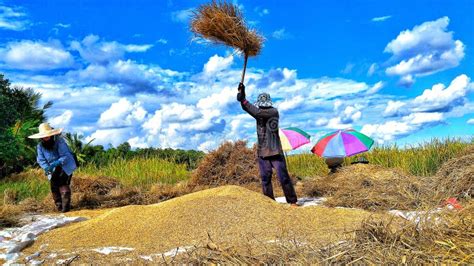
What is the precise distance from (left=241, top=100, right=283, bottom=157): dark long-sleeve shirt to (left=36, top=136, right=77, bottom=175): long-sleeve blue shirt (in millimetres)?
2723

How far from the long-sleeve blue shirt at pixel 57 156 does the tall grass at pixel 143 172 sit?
2524 mm

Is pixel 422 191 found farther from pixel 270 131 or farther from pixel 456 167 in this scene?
pixel 270 131

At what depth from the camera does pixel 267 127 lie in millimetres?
6895

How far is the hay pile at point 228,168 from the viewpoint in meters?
10.1

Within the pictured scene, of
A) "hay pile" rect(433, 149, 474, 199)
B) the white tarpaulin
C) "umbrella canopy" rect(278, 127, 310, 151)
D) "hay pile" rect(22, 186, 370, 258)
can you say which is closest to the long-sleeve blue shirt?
"hay pile" rect(22, 186, 370, 258)

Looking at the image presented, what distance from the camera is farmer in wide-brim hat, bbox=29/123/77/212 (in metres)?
7.59

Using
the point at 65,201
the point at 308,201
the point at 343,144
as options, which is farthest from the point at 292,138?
the point at 65,201

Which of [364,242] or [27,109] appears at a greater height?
[27,109]

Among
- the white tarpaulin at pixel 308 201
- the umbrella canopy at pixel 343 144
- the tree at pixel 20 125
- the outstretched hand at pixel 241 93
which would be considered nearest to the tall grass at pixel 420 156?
the umbrella canopy at pixel 343 144

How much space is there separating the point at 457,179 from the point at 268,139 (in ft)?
8.44

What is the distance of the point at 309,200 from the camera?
309 inches

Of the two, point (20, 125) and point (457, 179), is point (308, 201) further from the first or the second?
point (20, 125)

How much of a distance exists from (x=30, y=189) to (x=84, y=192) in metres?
1.71

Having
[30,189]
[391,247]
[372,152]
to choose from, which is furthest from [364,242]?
[372,152]
